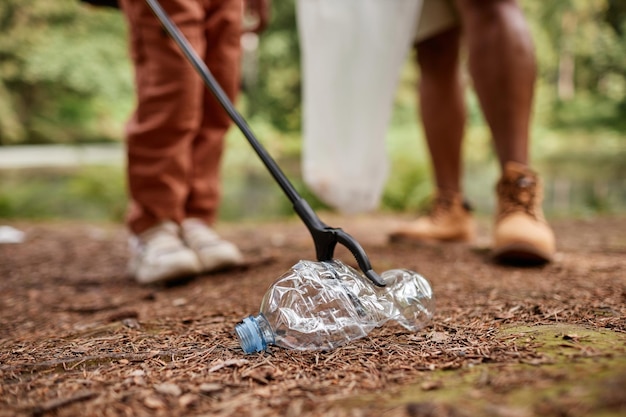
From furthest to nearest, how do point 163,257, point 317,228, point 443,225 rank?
point 443,225
point 163,257
point 317,228

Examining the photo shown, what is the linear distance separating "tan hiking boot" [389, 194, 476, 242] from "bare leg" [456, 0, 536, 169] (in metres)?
0.56

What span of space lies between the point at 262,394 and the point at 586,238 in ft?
8.21

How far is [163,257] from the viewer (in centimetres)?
182

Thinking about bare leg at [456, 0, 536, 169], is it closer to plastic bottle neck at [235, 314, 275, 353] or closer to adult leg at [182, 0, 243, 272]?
adult leg at [182, 0, 243, 272]

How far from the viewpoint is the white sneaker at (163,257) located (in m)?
1.81

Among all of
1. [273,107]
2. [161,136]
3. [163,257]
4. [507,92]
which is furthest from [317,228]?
[273,107]

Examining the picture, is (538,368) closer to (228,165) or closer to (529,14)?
(228,165)

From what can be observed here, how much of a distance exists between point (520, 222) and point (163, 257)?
1.14 metres

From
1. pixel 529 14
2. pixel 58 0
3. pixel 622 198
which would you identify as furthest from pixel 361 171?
pixel 58 0

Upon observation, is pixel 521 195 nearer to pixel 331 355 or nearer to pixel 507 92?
pixel 507 92

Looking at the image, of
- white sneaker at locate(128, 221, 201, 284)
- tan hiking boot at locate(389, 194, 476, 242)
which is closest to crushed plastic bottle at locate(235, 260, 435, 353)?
white sneaker at locate(128, 221, 201, 284)

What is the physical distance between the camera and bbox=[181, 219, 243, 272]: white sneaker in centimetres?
195

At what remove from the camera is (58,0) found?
1094 centimetres

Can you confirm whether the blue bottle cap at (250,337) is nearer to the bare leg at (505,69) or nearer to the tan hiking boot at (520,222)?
the tan hiking boot at (520,222)
